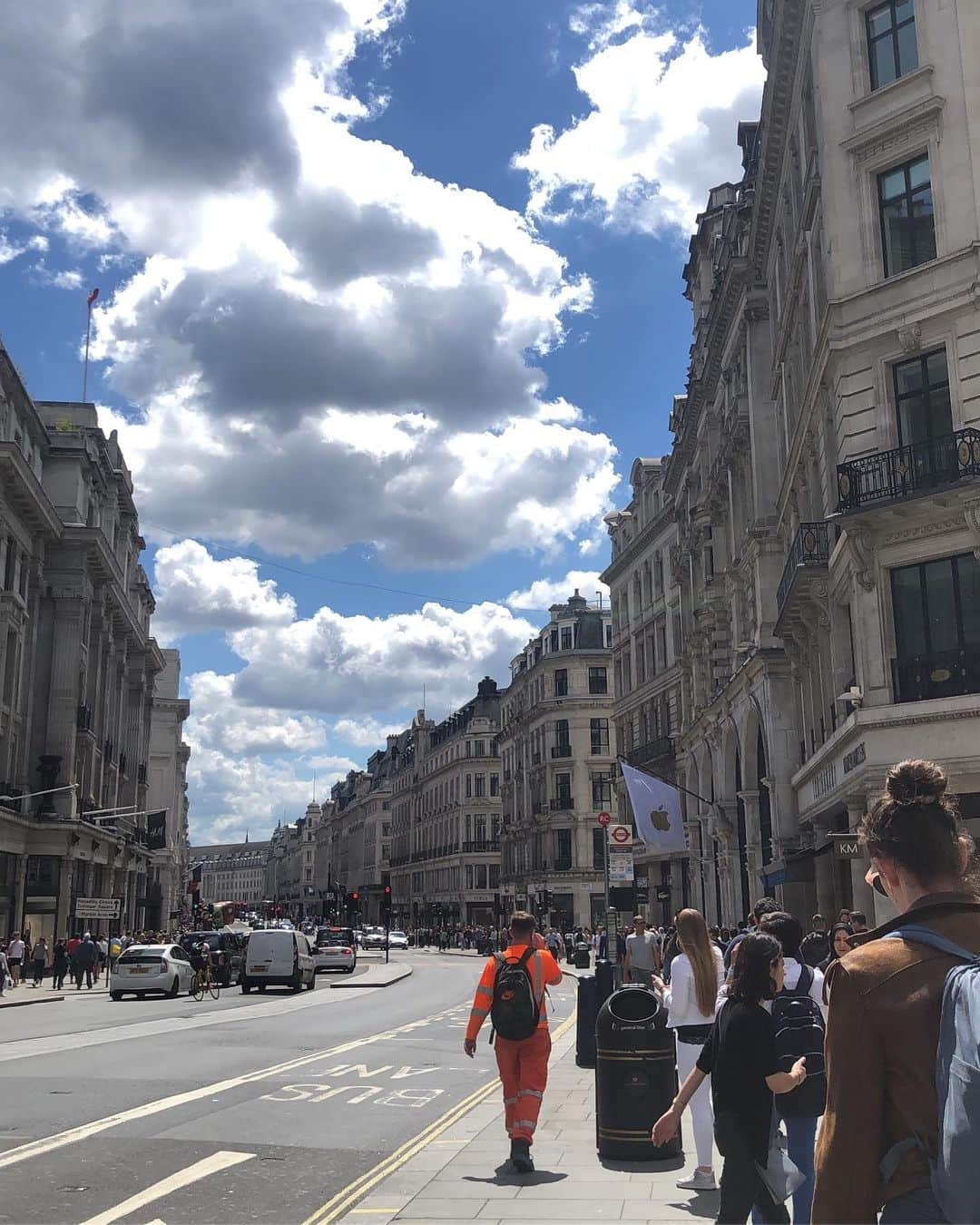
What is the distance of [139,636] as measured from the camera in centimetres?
7675

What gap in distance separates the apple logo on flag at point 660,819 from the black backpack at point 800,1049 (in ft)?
101

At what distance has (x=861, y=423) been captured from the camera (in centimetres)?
2477

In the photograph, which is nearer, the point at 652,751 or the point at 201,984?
the point at 201,984

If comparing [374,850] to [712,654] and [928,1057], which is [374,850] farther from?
[928,1057]

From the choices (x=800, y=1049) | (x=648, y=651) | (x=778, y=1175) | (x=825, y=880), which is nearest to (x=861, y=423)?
(x=825, y=880)

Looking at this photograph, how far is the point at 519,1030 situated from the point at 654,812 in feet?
93.2

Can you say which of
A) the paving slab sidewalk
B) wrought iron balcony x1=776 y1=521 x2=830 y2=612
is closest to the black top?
the paving slab sidewalk

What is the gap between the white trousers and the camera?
8641mm

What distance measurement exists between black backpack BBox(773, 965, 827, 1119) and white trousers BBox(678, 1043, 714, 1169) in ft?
6.92

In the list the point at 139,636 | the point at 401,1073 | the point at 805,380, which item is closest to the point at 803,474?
the point at 805,380

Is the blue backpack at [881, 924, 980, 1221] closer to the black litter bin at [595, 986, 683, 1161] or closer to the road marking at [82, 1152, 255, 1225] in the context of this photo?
the road marking at [82, 1152, 255, 1225]

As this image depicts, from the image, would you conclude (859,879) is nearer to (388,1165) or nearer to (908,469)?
(908,469)

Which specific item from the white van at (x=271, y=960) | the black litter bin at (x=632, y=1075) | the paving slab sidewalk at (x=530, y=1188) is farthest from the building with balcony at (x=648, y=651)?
the black litter bin at (x=632, y=1075)

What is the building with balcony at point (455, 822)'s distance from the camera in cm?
11188
